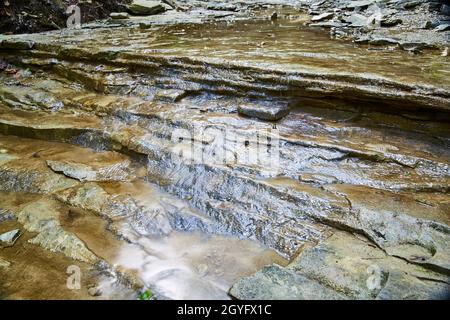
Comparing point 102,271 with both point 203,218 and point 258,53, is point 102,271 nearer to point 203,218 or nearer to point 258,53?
point 203,218

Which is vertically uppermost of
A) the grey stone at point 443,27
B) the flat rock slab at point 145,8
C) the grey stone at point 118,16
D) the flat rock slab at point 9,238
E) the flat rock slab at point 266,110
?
the flat rock slab at point 145,8

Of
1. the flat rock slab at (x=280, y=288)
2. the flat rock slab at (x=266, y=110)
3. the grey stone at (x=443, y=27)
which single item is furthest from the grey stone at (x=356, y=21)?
the flat rock slab at (x=280, y=288)

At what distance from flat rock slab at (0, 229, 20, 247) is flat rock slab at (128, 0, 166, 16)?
12.6m

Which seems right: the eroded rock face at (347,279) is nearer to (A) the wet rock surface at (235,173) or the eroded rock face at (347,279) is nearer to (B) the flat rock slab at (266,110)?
(A) the wet rock surface at (235,173)

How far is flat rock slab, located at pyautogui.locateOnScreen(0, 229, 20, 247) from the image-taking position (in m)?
3.44

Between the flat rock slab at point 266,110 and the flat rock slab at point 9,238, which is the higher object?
the flat rock slab at point 266,110

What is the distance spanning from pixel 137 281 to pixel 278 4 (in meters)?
17.7

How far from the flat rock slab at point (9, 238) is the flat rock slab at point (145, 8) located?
1263 centimetres

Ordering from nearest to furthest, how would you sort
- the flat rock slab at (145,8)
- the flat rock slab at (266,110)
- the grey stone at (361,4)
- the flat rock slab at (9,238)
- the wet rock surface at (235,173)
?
the wet rock surface at (235,173)
the flat rock slab at (9,238)
the flat rock slab at (266,110)
the grey stone at (361,4)
the flat rock slab at (145,8)

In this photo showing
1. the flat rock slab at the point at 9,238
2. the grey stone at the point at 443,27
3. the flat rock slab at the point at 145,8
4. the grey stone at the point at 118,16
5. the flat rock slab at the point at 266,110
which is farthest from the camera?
the flat rock slab at the point at 145,8

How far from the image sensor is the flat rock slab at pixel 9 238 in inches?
136

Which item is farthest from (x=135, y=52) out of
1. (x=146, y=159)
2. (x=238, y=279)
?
(x=238, y=279)
